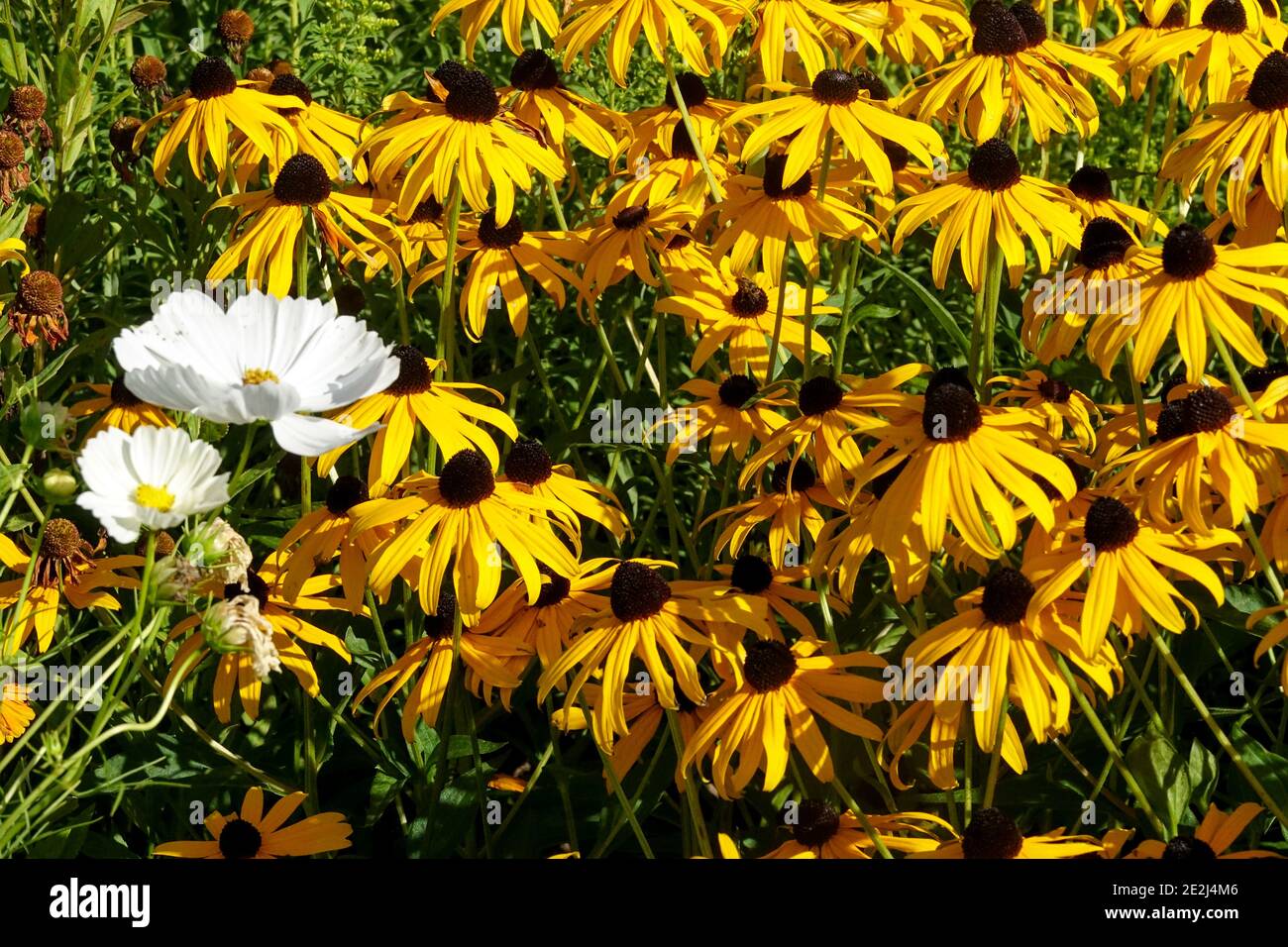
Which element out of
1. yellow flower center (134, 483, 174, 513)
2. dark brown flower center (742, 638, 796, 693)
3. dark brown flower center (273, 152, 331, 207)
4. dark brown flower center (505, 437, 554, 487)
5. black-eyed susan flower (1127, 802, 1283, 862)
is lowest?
black-eyed susan flower (1127, 802, 1283, 862)

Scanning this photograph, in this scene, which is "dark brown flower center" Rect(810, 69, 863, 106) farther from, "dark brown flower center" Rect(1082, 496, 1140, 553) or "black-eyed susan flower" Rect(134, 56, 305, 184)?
"black-eyed susan flower" Rect(134, 56, 305, 184)

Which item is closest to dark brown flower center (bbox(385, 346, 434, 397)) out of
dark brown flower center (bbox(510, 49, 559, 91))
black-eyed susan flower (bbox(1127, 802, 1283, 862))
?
dark brown flower center (bbox(510, 49, 559, 91))

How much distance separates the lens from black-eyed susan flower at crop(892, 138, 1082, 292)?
249 cm

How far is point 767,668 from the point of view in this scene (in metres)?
2.26

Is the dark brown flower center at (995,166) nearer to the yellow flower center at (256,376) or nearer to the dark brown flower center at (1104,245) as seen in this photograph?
the dark brown flower center at (1104,245)

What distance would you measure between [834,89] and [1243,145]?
68 centimetres

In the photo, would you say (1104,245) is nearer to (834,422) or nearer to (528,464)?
(834,422)

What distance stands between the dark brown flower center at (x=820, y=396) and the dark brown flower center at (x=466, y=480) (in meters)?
0.54

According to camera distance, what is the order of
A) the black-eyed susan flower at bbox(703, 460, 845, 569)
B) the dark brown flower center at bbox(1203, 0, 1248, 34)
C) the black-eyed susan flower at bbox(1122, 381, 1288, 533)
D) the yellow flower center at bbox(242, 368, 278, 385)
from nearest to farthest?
the yellow flower center at bbox(242, 368, 278, 385), the black-eyed susan flower at bbox(1122, 381, 1288, 533), the black-eyed susan flower at bbox(703, 460, 845, 569), the dark brown flower center at bbox(1203, 0, 1248, 34)

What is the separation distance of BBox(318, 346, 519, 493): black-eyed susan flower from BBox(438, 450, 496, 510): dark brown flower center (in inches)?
5.4

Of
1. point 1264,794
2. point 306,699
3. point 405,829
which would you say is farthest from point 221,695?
point 1264,794

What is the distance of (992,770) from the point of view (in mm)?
2217
